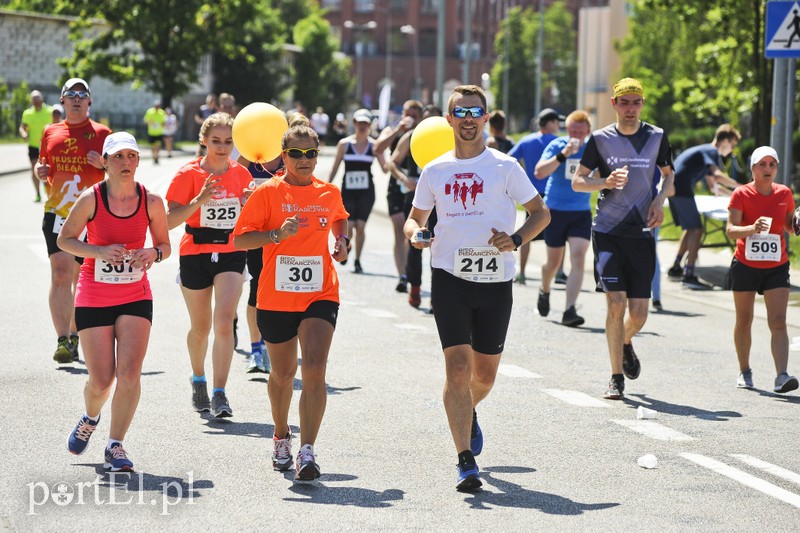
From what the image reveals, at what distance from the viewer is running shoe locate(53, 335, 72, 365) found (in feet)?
36.4

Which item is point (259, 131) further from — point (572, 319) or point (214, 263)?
point (572, 319)

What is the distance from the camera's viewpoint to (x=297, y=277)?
7.50 meters

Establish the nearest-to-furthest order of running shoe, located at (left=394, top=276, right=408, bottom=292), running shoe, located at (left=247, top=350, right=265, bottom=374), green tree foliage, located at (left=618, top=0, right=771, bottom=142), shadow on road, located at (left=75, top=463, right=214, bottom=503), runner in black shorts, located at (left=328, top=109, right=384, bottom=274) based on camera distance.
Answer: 1. shadow on road, located at (left=75, top=463, right=214, bottom=503)
2. running shoe, located at (left=247, top=350, right=265, bottom=374)
3. running shoe, located at (left=394, top=276, right=408, bottom=292)
4. runner in black shorts, located at (left=328, top=109, right=384, bottom=274)
5. green tree foliage, located at (left=618, top=0, right=771, bottom=142)

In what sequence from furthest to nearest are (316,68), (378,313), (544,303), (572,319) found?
(316,68), (378,313), (544,303), (572,319)

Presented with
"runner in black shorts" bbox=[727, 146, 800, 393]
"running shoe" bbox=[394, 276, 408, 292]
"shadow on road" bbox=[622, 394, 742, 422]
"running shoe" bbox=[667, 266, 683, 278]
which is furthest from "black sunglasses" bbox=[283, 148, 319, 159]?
"running shoe" bbox=[667, 266, 683, 278]

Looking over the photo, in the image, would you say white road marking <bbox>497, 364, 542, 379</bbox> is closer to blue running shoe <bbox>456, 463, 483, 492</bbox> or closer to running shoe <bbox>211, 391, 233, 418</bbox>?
running shoe <bbox>211, 391, 233, 418</bbox>

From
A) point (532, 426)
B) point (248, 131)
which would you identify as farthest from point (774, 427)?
point (248, 131)

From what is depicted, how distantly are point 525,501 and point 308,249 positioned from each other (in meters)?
1.67

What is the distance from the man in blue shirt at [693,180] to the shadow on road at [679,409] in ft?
27.0

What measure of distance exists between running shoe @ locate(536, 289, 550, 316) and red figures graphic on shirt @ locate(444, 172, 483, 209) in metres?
7.59

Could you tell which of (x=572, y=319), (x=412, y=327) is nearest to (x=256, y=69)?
(x=572, y=319)

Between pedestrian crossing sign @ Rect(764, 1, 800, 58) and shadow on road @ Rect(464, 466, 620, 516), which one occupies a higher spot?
pedestrian crossing sign @ Rect(764, 1, 800, 58)

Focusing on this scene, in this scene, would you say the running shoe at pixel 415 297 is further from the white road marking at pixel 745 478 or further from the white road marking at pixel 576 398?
the white road marking at pixel 745 478

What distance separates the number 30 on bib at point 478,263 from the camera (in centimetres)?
744
